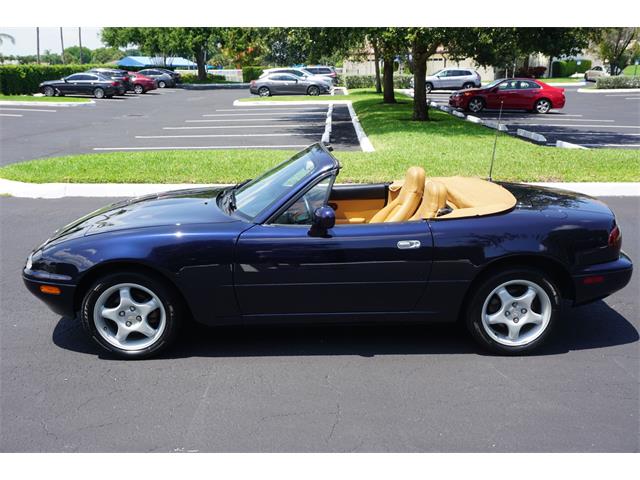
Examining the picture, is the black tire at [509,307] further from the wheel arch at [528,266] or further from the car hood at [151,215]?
the car hood at [151,215]

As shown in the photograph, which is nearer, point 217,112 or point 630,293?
point 630,293

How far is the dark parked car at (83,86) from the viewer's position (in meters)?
35.0

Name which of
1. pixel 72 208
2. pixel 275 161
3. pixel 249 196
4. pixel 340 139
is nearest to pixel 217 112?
pixel 340 139

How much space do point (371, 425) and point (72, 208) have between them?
6784 millimetres

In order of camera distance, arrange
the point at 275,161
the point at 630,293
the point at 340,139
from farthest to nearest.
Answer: the point at 340,139, the point at 275,161, the point at 630,293

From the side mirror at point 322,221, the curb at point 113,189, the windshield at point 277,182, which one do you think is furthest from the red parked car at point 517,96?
the side mirror at point 322,221

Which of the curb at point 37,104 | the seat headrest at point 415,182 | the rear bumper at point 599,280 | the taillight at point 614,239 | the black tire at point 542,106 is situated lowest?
the rear bumper at point 599,280

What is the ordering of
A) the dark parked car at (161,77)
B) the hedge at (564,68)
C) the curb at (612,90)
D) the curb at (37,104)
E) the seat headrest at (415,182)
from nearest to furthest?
1. the seat headrest at (415,182)
2. the curb at (37,104)
3. the curb at (612,90)
4. the dark parked car at (161,77)
5. the hedge at (564,68)

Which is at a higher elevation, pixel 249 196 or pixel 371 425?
pixel 249 196

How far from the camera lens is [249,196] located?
4.66 metres

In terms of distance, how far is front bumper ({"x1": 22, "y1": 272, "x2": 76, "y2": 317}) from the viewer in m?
4.19

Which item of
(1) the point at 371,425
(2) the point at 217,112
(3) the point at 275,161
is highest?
(2) the point at 217,112

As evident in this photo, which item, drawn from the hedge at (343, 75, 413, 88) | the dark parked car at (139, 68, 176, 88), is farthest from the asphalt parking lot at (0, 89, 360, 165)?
the dark parked car at (139, 68, 176, 88)

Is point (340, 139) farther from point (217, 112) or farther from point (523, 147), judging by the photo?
point (217, 112)
